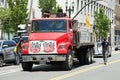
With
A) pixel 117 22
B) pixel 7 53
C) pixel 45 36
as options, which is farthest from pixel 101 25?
pixel 45 36

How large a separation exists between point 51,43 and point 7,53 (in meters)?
6.64

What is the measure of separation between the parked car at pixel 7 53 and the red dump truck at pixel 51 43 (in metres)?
4.60

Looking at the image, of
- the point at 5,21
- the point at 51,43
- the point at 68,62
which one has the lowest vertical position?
the point at 68,62

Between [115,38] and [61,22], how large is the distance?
269ft

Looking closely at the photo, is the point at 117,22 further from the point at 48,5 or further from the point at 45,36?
the point at 45,36

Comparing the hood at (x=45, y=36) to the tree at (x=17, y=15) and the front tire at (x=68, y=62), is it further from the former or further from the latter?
the tree at (x=17, y=15)

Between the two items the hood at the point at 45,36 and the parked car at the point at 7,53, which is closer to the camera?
the hood at the point at 45,36

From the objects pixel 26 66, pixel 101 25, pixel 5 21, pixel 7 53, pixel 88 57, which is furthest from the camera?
pixel 101 25

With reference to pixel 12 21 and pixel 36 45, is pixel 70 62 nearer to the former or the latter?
pixel 36 45

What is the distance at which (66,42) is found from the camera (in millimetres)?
23844

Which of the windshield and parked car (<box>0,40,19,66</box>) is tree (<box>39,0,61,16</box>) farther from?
the windshield

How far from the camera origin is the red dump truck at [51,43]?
23.2 metres

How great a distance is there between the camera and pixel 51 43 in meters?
23.4

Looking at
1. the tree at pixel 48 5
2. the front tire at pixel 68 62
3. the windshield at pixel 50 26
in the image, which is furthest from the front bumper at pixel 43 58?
the tree at pixel 48 5
